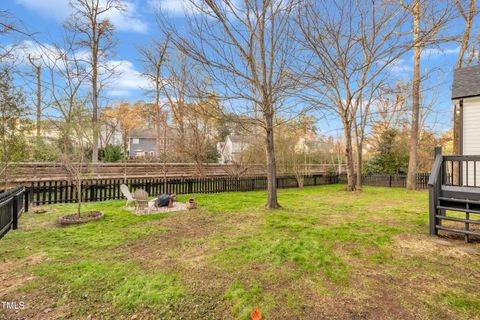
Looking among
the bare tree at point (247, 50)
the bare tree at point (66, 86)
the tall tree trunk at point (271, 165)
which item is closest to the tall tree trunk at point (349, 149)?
the bare tree at point (247, 50)

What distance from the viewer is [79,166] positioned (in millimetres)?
6863

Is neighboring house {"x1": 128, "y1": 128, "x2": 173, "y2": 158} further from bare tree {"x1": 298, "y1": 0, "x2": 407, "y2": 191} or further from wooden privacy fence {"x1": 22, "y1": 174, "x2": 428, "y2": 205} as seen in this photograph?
bare tree {"x1": 298, "y1": 0, "x2": 407, "y2": 191}

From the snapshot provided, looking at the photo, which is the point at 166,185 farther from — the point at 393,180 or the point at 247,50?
the point at 393,180

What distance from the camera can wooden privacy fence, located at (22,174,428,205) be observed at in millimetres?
8453

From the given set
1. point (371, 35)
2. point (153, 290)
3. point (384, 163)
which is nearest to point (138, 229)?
point (153, 290)

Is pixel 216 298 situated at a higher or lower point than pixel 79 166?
lower

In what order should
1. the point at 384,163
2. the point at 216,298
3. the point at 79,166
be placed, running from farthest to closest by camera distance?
the point at 384,163 < the point at 79,166 < the point at 216,298

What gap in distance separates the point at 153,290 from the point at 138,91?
1484cm

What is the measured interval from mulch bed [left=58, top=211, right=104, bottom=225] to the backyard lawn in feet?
0.96

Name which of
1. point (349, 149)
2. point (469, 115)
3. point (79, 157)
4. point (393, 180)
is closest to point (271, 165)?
point (79, 157)

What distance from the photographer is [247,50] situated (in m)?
7.10

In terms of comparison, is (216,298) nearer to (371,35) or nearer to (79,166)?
(79,166)

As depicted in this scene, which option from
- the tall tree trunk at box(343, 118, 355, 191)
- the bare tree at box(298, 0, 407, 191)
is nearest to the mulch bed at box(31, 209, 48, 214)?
the bare tree at box(298, 0, 407, 191)

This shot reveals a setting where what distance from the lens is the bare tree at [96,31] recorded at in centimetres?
1421
